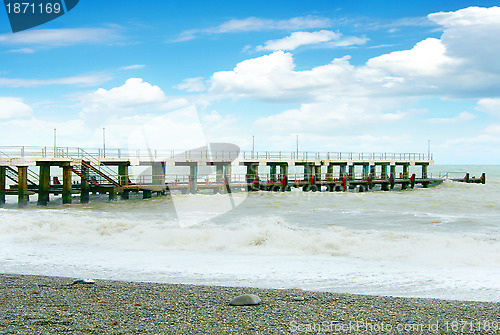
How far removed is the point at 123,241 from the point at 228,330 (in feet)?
36.9

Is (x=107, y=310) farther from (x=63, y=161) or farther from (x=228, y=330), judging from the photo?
(x=63, y=161)

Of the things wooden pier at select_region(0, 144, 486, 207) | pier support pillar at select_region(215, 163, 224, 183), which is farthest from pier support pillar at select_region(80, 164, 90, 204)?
pier support pillar at select_region(215, 163, 224, 183)

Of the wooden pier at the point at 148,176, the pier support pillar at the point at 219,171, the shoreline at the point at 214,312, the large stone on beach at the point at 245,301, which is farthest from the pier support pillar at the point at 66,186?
the large stone on beach at the point at 245,301

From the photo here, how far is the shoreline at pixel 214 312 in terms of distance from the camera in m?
6.00

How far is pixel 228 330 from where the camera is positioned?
591 centimetres

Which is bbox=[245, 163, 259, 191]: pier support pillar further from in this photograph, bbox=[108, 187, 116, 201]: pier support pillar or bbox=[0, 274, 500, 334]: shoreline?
bbox=[0, 274, 500, 334]: shoreline

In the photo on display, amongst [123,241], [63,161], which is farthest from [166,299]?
[63,161]

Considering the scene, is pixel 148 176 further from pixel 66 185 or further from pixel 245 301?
pixel 245 301

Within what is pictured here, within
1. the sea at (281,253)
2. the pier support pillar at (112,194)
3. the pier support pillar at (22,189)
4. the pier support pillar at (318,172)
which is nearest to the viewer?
the sea at (281,253)

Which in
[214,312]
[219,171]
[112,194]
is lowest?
[214,312]

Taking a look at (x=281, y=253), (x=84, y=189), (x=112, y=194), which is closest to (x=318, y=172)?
(x=112, y=194)

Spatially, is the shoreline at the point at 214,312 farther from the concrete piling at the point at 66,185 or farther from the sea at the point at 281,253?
the concrete piling at the point at 66,185

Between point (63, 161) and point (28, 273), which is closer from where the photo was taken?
point (28, 273)

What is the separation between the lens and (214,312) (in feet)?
22.1
